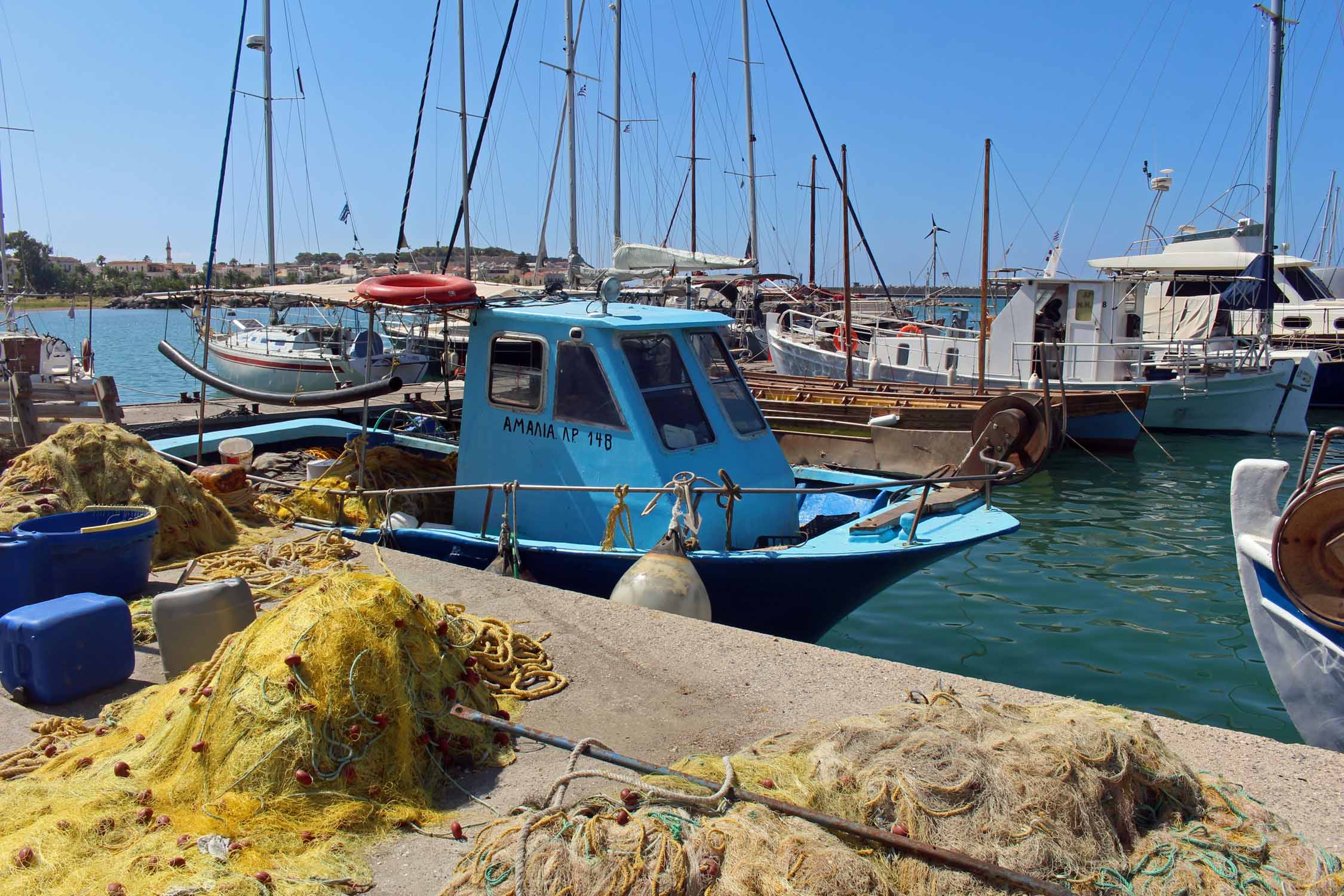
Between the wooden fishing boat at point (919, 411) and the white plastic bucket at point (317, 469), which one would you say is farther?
the wooden fishing boat at point (919, 411)

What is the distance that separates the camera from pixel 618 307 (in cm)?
758

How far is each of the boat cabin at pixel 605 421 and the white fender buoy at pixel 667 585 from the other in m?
0.64

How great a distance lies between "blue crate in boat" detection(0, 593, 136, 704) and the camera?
171 inches

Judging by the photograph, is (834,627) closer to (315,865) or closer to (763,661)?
(763,661)

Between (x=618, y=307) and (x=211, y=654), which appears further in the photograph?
(x=618, y=307)

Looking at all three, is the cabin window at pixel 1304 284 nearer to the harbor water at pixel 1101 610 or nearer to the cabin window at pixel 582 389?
the harbor water at pixel 1101 610

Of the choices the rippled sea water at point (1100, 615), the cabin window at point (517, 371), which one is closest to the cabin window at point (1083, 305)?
the rippled sea water at point (1100, 615)

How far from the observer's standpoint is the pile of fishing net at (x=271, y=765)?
294 centimetres

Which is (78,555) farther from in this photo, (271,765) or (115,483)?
(271,765)

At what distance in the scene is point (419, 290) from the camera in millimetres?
6992

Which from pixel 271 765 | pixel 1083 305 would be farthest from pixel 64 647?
pixel 1083 305

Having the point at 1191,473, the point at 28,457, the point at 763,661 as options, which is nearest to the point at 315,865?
the point at 763,661

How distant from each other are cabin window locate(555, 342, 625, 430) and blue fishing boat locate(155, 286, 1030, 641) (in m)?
0.01

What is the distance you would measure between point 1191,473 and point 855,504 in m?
10.9
